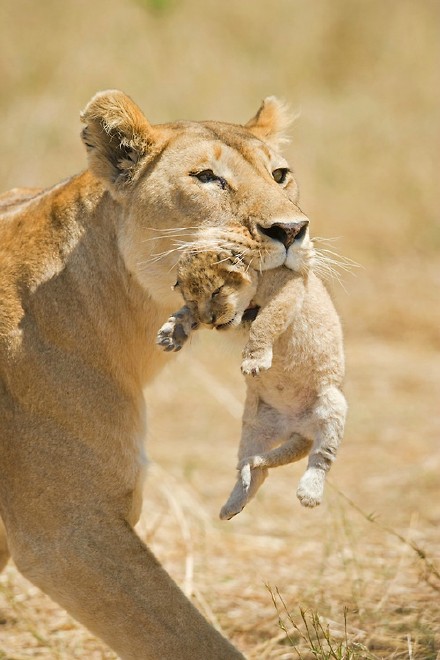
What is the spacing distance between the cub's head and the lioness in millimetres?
220

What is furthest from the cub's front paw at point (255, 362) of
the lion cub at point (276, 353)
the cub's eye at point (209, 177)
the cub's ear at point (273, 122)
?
the cub's ear at point (273, 122)

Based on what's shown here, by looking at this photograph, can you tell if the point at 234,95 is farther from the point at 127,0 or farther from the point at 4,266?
the point at 4,266

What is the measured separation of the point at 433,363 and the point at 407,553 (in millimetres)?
4743

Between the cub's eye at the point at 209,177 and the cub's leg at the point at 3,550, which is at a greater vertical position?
the cub's eye at the point at 209,177

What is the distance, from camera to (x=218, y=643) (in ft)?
13.4

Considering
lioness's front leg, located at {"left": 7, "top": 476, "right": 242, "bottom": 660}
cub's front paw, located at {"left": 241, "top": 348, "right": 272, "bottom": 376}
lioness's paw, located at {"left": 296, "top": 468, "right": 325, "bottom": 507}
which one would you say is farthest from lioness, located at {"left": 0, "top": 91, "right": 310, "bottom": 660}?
lioness's paw, located at {"left": 296, "top": 468, "right": 325, "bottom": 507}

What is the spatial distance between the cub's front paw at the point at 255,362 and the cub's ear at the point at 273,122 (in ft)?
5.52

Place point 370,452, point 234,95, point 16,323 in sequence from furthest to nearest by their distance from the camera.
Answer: point 234,95
point 370,452
point 16,323

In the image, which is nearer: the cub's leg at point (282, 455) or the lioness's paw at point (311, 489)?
the lioness's paw at point (311, 489)

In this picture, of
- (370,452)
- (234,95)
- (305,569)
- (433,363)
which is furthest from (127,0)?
(305,569)

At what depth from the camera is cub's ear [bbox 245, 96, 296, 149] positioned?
15.9ft

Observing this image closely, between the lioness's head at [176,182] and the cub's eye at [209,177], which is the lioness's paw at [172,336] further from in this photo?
the cub's eye at [209,177]

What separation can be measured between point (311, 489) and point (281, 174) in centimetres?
144

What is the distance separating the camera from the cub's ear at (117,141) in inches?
→ 171
